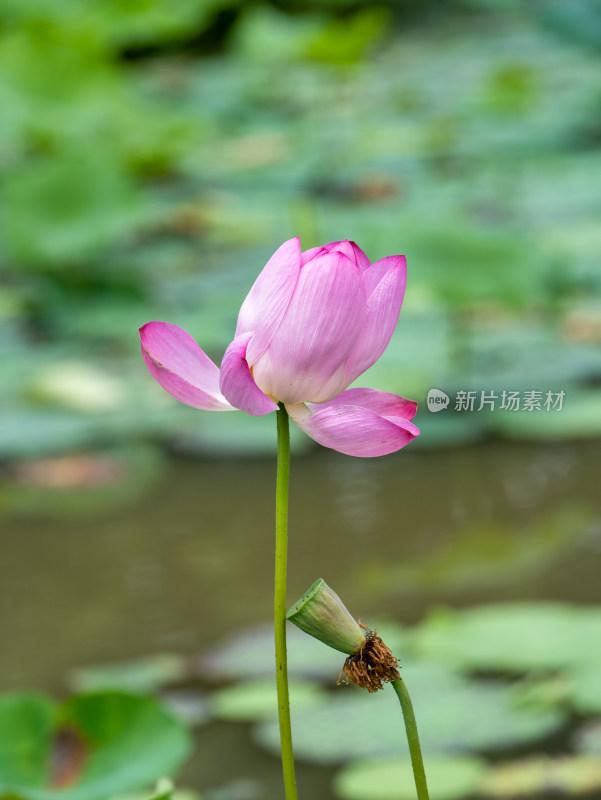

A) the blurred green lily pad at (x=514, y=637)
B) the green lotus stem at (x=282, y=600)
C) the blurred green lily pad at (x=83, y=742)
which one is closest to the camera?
the green lotus stem at (x=282, y=600)

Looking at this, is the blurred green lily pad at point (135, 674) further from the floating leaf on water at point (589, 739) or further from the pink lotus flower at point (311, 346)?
the pink lotus flower at point (311, 346)

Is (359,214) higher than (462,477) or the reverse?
higher

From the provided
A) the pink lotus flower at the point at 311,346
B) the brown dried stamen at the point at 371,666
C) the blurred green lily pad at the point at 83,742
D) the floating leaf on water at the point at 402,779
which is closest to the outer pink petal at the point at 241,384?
the pink lotus flower at the point at 311,346

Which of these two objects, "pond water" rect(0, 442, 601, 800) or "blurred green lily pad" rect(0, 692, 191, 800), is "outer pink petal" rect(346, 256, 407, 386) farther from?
"pond water" rect(0, 442, 601, 800)

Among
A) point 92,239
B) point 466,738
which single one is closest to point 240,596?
point 466,738

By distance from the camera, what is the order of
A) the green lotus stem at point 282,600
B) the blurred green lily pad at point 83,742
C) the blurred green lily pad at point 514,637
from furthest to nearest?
the blurred green lily pad at point 514,637
the blurred green lily pad at point 83,742
the green lotus stem at point 282,600

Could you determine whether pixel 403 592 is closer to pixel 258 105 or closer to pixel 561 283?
pixel 561 283

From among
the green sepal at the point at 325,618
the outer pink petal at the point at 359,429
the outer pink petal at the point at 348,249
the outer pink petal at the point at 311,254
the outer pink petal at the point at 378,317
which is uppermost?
the outer pink petal at the point at 348,249
